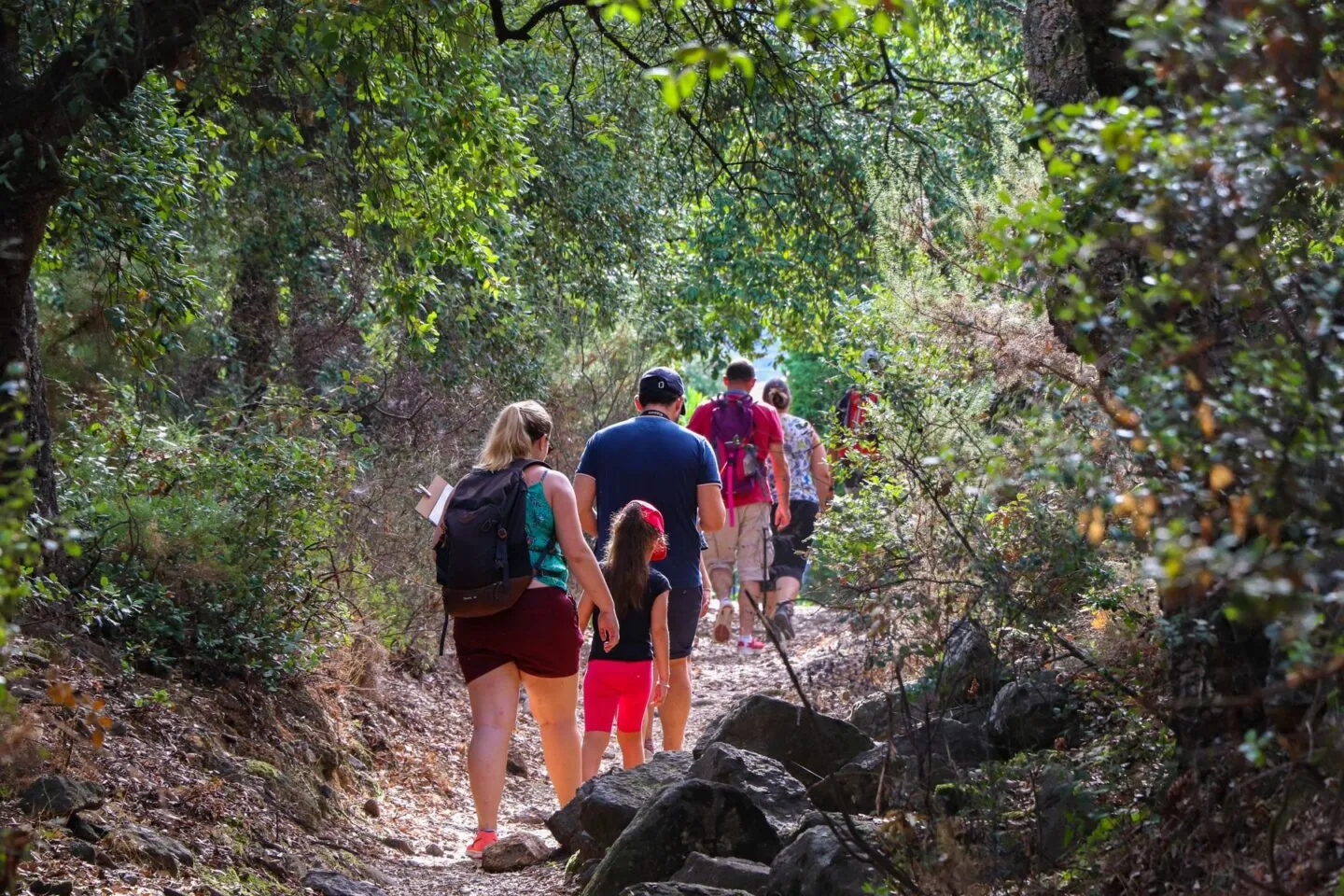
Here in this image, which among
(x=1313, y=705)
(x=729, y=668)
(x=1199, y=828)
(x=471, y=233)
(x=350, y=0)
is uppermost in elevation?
(x=350, y=0)

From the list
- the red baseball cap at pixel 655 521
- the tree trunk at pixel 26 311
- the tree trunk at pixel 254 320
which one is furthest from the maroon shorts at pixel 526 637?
the tree trunk at pixel 254 320

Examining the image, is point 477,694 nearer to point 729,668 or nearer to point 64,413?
point 64,413

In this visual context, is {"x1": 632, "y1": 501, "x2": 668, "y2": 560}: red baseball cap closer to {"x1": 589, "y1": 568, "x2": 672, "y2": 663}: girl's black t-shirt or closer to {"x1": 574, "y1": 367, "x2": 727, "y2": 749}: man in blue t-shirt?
{"x1": 589, "y1": 568, "x2": 672, "y2": 663}: girl's black t-shirt

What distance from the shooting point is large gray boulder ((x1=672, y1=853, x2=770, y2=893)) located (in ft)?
16.6

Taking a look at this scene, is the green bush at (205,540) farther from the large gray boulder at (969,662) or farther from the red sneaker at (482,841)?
the large gray boulder at (969,662)

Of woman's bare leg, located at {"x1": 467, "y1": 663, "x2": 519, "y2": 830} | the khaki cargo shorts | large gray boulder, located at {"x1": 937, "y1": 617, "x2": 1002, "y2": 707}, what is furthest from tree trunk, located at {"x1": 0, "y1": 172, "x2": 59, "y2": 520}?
the khaki cargo shorts

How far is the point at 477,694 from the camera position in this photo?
6438 mm

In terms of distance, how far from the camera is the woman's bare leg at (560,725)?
6531 millimetres

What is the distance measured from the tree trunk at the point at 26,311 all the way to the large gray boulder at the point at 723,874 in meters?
2.78

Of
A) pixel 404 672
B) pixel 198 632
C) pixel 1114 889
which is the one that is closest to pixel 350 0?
pixel 198 632

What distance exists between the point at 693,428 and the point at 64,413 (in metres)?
4.33

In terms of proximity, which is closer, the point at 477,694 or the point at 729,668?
the point at 477,694

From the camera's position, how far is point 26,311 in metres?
6.63

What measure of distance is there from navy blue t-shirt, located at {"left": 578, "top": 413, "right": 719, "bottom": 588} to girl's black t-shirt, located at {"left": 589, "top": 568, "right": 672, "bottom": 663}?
1.21ft
